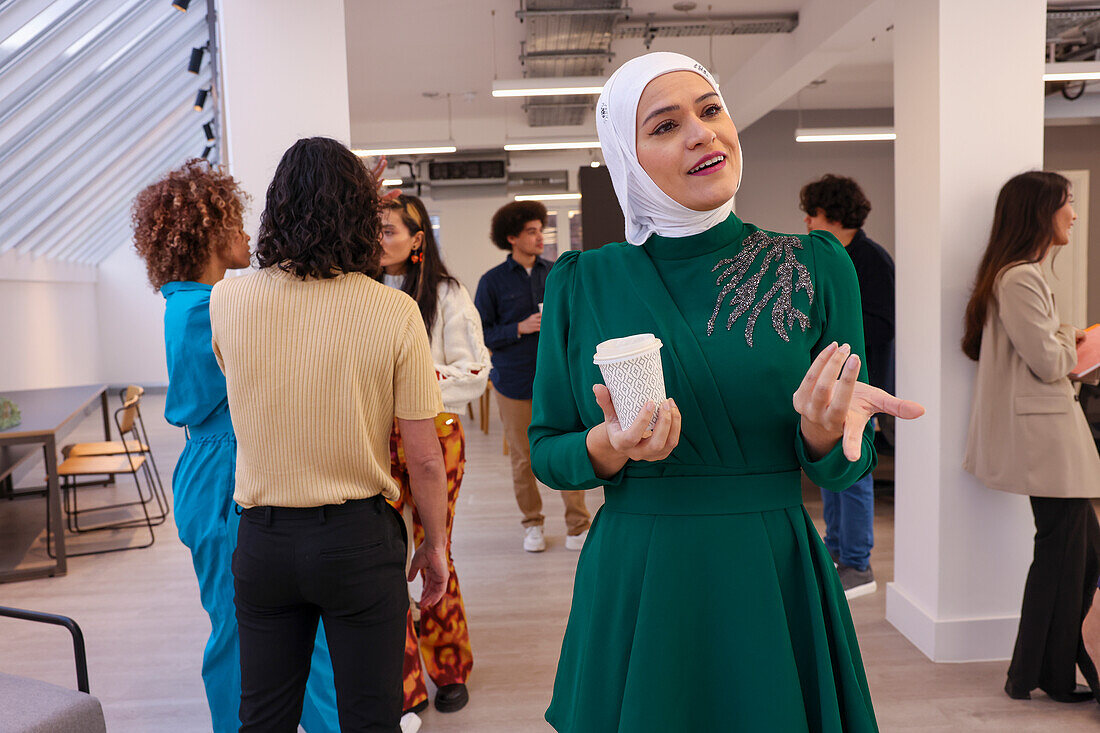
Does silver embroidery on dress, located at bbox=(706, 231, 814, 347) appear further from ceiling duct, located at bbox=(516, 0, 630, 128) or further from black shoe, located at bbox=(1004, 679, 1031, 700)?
ceiling duct, located at bbox=(516, 0, 630, 128)

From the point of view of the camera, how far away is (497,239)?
5.00m

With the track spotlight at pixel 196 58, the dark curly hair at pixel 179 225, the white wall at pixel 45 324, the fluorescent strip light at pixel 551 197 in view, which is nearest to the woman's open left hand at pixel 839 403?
the dark curly hair at pixel 179 225

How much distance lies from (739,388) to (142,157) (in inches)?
397

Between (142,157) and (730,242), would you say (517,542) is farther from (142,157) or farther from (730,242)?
(142,157)

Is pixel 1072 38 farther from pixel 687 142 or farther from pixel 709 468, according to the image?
pixel 709 468

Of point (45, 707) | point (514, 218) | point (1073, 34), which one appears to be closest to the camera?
point (45, 707)

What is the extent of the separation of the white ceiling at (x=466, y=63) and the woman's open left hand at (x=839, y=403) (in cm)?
623

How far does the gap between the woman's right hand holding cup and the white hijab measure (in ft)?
0.97

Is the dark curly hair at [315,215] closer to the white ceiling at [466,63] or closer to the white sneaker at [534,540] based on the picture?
the white sneaker at [534,540]

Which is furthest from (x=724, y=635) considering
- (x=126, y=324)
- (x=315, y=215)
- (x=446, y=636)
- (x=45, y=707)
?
(x=126, y=324)

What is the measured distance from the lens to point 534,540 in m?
4.64

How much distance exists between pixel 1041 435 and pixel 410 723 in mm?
2133

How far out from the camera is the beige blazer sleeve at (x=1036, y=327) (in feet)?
8.56

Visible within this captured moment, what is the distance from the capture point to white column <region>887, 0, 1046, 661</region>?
9.60 feet
